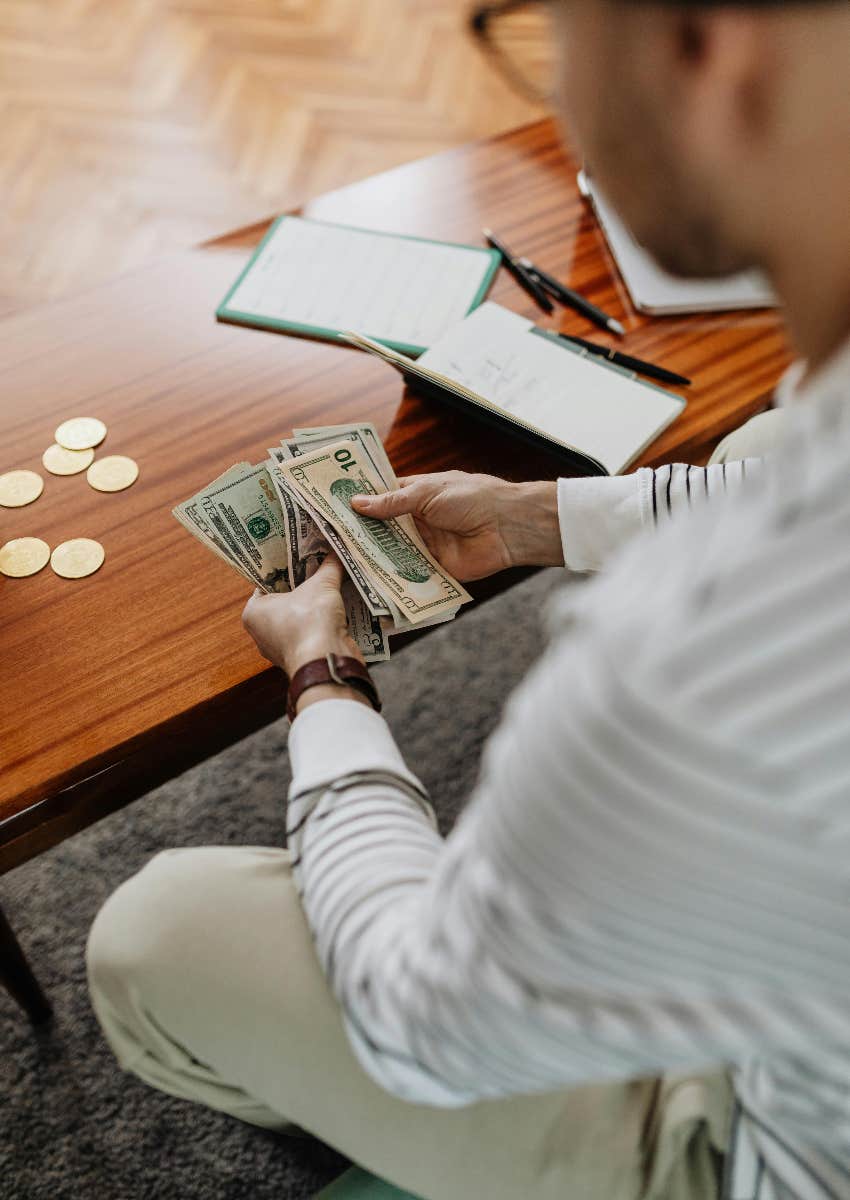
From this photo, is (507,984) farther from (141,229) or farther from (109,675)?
(141,229)

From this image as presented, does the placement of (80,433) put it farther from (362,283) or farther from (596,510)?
(596,510)

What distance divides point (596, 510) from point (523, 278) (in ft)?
1.43

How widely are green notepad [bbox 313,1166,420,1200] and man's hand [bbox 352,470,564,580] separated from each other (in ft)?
1.90

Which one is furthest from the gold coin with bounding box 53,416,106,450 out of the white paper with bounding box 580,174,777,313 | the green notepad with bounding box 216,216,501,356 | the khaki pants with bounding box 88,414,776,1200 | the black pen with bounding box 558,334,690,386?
the white paper with bounding box 580,174,777,313

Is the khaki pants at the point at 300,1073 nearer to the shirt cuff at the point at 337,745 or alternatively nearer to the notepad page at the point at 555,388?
the shirt cuff at the point at 337,745

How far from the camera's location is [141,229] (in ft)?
8.83

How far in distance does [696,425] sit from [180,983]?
2.76 feet

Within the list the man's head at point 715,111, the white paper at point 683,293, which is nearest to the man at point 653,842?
the man's head at point 715,111

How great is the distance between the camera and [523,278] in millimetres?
1379

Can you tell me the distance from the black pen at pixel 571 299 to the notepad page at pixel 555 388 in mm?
85

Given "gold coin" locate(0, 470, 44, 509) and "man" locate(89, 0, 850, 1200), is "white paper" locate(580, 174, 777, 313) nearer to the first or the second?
"man" locate(89, 0, 850, 1200)

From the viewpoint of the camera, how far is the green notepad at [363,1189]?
840 millimetres

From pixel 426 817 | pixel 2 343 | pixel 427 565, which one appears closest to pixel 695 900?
pixel 426 817

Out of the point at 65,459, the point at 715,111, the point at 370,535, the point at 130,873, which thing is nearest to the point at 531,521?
the point at 370,535
